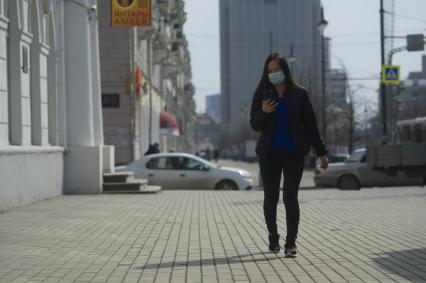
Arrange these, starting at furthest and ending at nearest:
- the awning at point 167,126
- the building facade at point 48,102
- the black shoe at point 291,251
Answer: the awning at point 167,126 → the building facade at point 48,102 → the black shoe at point 291,251

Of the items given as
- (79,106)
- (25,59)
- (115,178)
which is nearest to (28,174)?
(25,59)

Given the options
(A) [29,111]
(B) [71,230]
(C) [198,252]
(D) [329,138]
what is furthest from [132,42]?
(D) [329,138]

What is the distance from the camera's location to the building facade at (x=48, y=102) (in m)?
12.9

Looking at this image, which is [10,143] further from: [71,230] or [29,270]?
[29,270]

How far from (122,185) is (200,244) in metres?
10.4

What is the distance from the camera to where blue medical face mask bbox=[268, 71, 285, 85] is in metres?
7.38

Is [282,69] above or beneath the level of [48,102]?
beneath

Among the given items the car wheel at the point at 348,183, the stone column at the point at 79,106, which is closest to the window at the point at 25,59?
the stone column at the point at 79,106

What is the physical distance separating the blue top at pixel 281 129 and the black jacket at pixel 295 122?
1.6 inches

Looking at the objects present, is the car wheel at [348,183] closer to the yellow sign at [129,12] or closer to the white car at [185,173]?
the white car at [185,173]

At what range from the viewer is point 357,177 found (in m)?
25.0

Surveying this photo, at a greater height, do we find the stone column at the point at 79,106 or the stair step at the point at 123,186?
the stone column at the point at 79,106

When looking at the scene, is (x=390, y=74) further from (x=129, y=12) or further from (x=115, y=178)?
(x=115, y=178)

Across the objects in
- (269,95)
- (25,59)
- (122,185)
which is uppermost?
(25,59)
